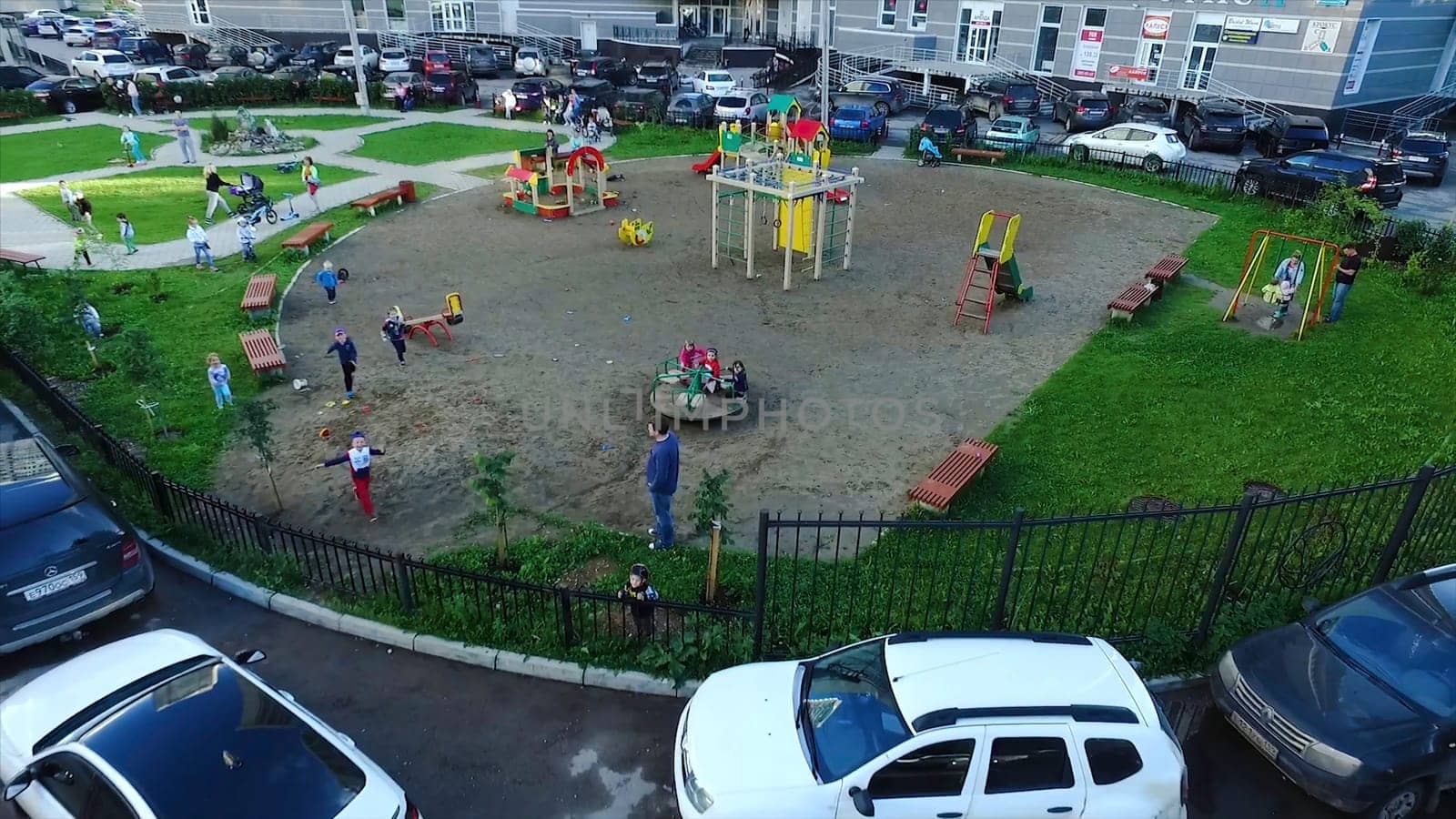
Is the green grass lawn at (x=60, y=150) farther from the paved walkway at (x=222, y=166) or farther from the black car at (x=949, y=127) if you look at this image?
the black car at (x=949, y=127)

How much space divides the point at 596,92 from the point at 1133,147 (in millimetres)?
20743

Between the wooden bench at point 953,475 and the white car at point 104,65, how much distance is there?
4469 centimetres

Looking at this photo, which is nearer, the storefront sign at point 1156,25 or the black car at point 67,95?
the storefront sign at point 1156,25

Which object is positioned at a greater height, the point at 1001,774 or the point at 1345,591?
the point at 1001,774

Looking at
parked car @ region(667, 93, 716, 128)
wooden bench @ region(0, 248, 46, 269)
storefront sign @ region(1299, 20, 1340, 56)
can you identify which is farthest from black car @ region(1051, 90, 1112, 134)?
wooden bench @ region(0, 248, 46, 269)

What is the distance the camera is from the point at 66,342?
14.3 meters

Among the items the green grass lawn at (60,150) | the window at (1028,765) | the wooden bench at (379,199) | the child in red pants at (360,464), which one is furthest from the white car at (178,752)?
the green grass lawn at (60,150)

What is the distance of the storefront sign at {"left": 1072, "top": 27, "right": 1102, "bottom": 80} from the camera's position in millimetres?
34312

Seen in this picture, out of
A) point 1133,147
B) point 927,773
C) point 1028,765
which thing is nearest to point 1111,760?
point 1028,765

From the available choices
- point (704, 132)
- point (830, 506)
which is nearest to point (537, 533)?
point (830, 506)

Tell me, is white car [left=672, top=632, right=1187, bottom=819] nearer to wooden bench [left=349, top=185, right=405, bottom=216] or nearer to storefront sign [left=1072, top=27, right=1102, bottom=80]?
wooden bench [left=349, top=185, right=405, bottom=216]

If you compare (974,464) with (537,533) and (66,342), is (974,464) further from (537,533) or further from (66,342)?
(66,342)

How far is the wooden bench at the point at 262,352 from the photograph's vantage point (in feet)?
42.5

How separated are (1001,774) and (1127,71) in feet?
116
